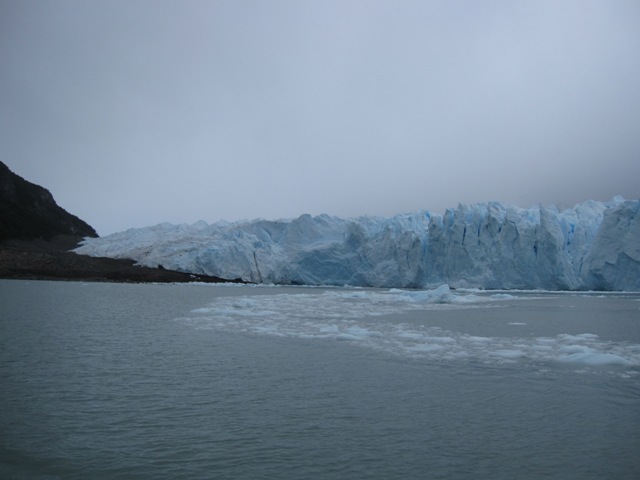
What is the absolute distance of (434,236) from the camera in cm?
3891

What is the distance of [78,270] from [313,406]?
42396 mm

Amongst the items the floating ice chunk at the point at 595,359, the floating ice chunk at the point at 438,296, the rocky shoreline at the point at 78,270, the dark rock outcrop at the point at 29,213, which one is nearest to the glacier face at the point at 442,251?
the rocky shoreline at the point at 78,270

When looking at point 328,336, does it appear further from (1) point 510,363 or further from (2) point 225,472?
(2) point 225,472

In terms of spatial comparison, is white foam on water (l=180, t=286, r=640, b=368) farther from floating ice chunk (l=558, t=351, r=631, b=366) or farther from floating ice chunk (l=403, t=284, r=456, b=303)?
floating ice chunk (l=403, t=284, r=456, b=303)

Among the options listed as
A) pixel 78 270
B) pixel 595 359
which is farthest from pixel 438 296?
pixel 78 270

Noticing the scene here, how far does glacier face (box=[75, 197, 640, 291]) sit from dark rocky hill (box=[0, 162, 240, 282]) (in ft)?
6.93

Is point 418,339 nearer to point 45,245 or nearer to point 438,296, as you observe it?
point 438,296

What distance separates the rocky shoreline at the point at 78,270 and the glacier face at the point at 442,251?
111 cm

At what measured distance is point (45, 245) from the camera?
5753cm

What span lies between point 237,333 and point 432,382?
5.43m

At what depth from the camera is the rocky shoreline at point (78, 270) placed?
133ft

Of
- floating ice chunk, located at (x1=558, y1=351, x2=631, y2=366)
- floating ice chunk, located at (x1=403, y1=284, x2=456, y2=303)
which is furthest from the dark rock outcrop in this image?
floating ice chunk, located at (x1=558, y1=351, x2=631, y2=366)

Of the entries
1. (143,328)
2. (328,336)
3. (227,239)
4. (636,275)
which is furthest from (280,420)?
(227,239)

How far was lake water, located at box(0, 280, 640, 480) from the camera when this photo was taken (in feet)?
12.3
